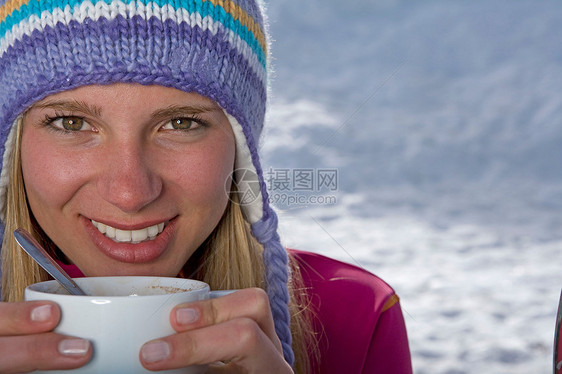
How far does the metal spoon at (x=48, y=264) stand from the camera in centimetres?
79

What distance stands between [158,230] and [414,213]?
9.33 ft

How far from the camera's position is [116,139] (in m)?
0.97

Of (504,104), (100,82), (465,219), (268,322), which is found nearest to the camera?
(268,322)

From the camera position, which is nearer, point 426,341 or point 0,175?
point 0,175

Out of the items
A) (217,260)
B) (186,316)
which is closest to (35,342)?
(186,316)

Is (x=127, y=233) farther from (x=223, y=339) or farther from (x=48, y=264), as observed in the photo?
(x=223, y=339)

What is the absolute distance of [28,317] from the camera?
0.68 m

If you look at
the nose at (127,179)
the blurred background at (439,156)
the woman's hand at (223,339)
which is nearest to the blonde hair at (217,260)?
the nose at (127,179)

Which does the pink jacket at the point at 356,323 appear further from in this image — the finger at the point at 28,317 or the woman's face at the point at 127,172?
the finger at the point at 28,317

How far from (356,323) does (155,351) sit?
2.37ft

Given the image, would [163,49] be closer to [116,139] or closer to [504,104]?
[116,139]

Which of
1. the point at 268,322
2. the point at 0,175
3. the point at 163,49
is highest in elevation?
the point at 163,49

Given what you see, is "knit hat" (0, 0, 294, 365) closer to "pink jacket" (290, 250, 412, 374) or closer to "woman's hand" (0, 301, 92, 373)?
"pink jacket" (290, 250, 412, 374)

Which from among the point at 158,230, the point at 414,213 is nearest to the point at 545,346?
the point at 414,213
